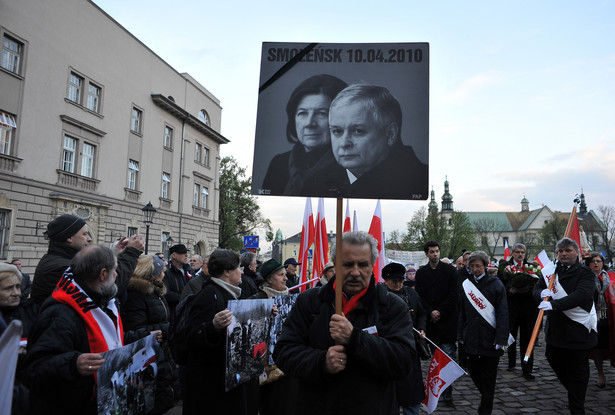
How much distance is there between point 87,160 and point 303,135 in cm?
2323

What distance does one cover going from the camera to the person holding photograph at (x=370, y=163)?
280 centimetres

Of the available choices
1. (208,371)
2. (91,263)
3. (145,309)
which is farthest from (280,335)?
(145,309)

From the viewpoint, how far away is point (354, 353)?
234 cm

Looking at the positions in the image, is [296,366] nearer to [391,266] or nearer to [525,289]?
[391,266]

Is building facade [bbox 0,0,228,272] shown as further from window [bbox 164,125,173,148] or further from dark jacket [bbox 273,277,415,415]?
dark jacket [bbox 273,277,415,415]

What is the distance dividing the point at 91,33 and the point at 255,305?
24298 millimetres

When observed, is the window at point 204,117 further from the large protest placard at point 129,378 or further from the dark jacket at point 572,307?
the large protest placard at point 129,378

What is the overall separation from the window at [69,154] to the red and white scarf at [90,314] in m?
21.4

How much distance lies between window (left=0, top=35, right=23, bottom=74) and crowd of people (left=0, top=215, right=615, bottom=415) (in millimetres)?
17391

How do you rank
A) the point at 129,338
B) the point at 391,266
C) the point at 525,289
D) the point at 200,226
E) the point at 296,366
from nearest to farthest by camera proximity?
the point at 296,366
the point at 129,338
the point at 391,266
the point at 525,289
the point at 200,226

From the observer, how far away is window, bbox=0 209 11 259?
1787 cm

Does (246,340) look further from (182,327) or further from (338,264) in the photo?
(338,264)

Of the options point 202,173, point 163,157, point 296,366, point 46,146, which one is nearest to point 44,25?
point 46,146

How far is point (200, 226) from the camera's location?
113ft
